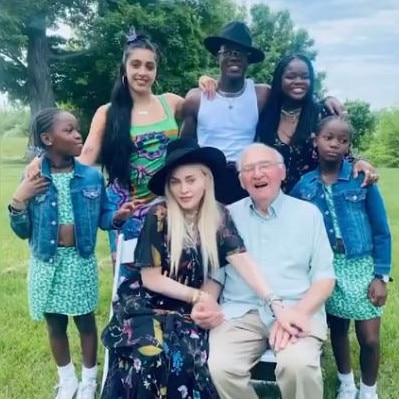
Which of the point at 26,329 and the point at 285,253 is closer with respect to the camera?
the point at 285,253

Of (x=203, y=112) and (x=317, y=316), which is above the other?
(x=203, y=112)

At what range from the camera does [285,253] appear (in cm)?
297

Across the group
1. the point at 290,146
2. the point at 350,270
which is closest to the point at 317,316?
the point at 350,270

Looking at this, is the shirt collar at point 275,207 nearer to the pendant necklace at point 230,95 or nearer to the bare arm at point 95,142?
the pendant necklace at point 230,95

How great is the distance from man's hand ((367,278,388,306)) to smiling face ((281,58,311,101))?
3.24 feet

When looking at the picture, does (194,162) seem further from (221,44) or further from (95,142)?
(221,44)

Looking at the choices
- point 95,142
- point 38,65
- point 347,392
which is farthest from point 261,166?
point 38,65

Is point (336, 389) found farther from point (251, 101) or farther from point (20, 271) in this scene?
point (20, 271)

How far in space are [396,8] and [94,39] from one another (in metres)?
2.19

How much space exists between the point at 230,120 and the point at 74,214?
0.96 m

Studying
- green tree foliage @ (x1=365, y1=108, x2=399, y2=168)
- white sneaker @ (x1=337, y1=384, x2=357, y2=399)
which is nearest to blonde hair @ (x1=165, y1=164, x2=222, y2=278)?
white sneaker @ (x1=337, y1=384, x2=357, y2=399)

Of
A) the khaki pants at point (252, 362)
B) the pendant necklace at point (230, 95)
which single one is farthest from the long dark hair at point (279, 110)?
the khaki pants at point (252, 362)

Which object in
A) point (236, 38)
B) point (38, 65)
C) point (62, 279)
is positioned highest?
point (236, 38)

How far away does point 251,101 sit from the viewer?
141 inches
